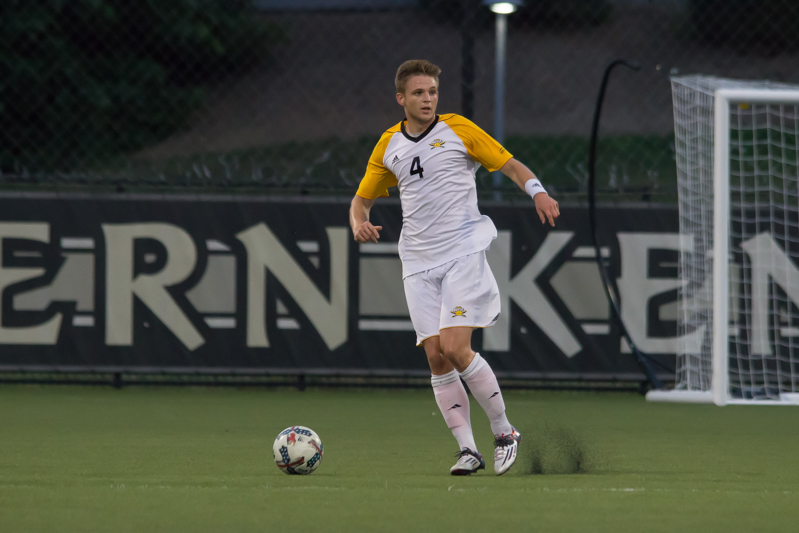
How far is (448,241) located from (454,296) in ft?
0.95

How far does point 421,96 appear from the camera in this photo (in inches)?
204

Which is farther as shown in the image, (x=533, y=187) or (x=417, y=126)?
(x=417, y=126)

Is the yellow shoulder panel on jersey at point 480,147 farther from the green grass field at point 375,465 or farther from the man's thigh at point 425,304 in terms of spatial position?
the green grass field at point 375,465

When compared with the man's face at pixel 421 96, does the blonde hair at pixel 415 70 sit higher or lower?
higher

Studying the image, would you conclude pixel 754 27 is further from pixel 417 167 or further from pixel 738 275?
pixel 417 167

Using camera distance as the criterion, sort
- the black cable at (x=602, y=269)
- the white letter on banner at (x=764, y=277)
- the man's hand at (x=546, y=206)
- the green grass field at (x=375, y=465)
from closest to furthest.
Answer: the green grass field at (x=375, y=465) → the man's hand at (x=546, y=206) → the black cable at (x=602, y=269) → the white letter on banner at (x=764, y=277)

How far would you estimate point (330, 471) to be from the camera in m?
5.27

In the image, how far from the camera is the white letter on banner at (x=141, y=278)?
859 centimetres

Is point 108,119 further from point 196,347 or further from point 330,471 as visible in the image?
point 330,471

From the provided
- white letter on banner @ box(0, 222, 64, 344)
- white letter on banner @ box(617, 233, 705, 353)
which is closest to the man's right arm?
white letter on banner @ box(617, 233, 705, 353)

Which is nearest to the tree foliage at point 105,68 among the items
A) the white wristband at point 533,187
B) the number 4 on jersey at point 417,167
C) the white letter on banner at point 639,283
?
the white letter on banner at point 639,283

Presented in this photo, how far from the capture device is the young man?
512cm

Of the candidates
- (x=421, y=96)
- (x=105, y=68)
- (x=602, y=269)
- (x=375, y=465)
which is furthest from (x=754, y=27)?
(x=375, y=465)

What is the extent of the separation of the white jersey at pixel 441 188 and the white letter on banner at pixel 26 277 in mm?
4290
